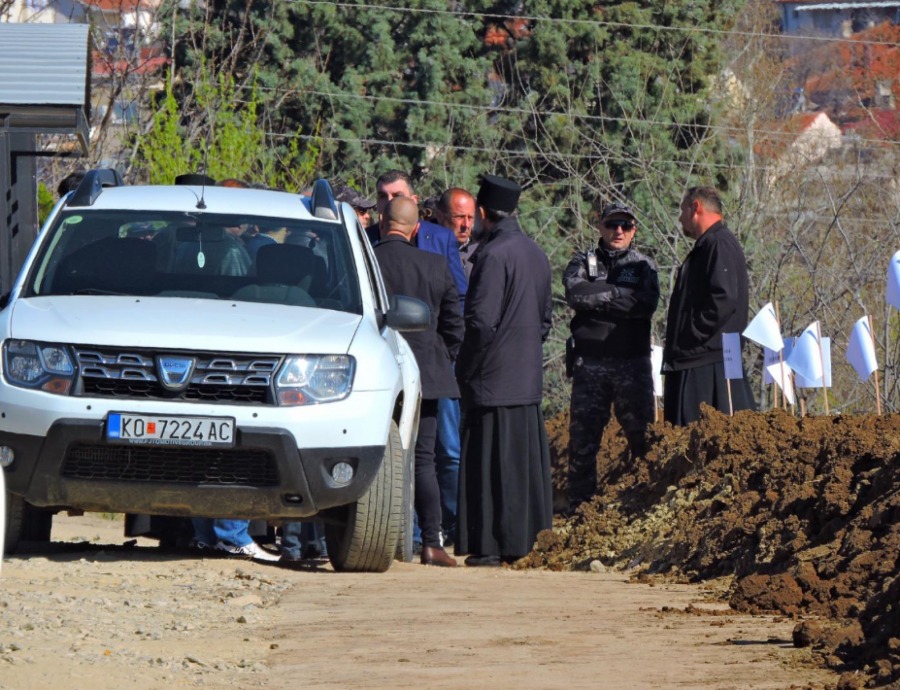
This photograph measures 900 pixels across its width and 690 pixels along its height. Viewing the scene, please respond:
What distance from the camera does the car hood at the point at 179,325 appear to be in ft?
25.6

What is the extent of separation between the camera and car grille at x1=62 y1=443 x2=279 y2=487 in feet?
25.7

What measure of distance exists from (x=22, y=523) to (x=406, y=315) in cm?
206

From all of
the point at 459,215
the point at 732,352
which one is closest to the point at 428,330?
the point at 732,352

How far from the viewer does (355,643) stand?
6328 millimetres

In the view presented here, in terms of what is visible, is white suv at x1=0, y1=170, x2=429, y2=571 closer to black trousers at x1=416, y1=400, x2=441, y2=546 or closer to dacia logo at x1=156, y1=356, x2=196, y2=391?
dacia logo at x1=156, y1=356, x2=196, y2=391

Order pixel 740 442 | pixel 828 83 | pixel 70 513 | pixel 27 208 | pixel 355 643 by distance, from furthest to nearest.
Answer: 1. pixel 828 83
2. pixel 27 208
3. pixel 740 442
4. pixel 70 513
5. pixel 355 643

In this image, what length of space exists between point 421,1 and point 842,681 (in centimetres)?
3165

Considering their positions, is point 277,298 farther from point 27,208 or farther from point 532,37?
point 532,37

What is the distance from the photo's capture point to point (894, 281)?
37.3 feet

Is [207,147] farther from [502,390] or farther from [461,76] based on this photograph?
[461,76]

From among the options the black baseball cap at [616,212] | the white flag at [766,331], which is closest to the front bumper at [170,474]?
the black baseball cap at [616,212]

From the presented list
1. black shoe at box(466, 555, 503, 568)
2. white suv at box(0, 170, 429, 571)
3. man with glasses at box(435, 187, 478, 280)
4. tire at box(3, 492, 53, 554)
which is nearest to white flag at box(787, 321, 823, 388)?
man with glasses at box(435, 187, 478, 280)

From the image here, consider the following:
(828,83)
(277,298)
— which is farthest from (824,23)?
(277,298)

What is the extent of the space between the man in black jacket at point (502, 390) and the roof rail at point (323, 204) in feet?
4.76
